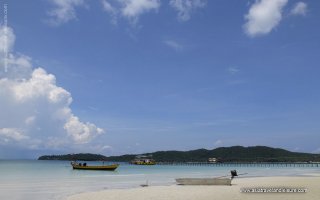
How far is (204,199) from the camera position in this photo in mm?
19609

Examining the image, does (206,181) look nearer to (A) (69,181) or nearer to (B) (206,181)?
(B) (206,181)

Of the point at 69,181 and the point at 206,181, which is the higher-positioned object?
the point at 206,181

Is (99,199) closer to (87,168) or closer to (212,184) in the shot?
(212,184)

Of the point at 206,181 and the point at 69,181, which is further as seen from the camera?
the point at 69,181

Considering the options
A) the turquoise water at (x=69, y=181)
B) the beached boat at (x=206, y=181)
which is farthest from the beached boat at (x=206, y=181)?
the turquoise water at (x=69, y=181)

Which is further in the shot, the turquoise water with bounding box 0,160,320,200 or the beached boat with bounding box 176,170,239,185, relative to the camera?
the beached boat with bounding box 176,170,239,185

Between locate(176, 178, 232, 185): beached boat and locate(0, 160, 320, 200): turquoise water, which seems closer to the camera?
locate(0, 160, 320, 200): turquoise water

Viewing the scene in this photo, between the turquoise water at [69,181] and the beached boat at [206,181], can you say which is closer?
the turquoise water at [69,181]

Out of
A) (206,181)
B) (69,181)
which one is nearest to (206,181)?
(206,181)

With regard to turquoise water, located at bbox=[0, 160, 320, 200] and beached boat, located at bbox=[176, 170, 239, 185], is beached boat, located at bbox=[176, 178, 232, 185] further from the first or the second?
Answer: turquoise water, located at bbox=[0, 160, 320, 200]

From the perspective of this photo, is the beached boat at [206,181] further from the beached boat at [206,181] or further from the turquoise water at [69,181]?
the turquoise water at [69,181]

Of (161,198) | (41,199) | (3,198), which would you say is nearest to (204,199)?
(161,198)

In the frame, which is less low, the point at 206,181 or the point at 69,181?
the point at 206,181

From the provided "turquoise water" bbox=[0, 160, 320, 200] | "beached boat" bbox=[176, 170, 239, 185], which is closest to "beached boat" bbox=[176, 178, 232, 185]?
"beached boat" bbox=[176, 170, 239, 185]
